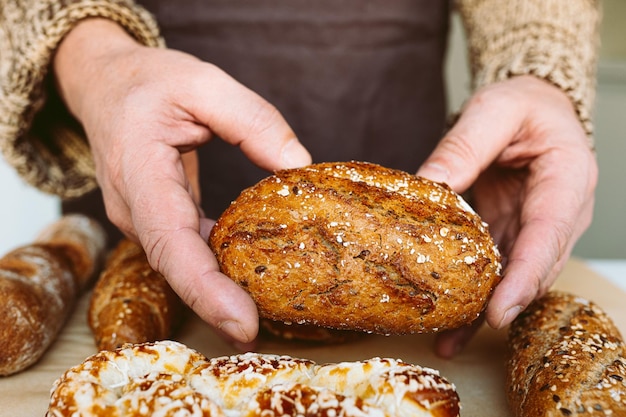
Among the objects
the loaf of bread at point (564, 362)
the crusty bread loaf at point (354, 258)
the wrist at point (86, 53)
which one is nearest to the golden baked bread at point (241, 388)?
the crusty bread loaf at point (354, 258)

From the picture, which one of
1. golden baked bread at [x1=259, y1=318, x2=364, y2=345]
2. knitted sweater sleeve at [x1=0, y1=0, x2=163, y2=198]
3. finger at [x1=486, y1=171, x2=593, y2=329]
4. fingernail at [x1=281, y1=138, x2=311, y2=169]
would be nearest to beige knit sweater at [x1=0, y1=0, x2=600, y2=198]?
knitted sweater sleeve at [x1=0, y1=0, x2=163, y2=198]

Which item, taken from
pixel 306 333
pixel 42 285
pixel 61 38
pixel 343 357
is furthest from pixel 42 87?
pixel 343 357

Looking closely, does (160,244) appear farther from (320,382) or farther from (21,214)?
(21,214)

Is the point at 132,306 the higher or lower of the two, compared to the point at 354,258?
lower

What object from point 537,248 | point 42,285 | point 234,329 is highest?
point 537,248

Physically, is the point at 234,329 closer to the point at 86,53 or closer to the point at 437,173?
the point at 437,173

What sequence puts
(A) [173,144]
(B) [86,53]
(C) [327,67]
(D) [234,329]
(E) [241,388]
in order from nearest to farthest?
(E) [241,388] < (D) [234,329] < (A) [173,144] < (B) [86,53] < (C) [327,67]

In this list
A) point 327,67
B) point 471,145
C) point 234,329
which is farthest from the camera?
point 327,67

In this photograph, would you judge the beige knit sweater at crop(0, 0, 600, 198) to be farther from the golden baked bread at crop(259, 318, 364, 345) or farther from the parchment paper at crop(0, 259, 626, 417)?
the golden baked bread at crop(259, 318, 364, 345)

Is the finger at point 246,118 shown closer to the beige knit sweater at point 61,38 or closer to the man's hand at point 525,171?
the man's hand at point 525,171
